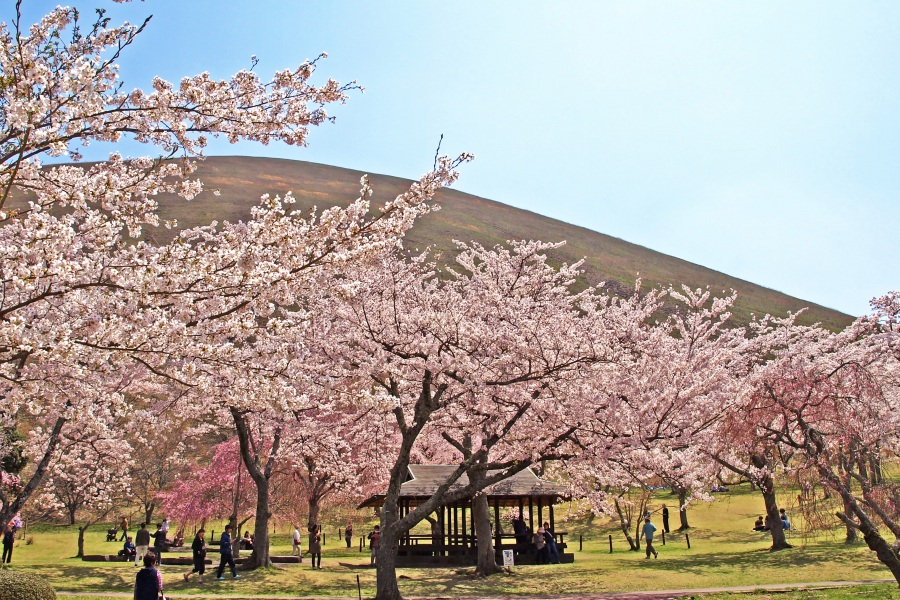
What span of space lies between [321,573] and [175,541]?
1719 cm

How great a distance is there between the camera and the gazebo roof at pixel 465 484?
76.2ft

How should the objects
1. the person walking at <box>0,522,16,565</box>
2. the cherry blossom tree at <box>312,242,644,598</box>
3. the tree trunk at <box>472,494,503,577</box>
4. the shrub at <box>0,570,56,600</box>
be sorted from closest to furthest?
the shrub at <box>0,570,56,600</box>, the cherry blossom tree at <box>312,242,644,598</box>, the tree trunk at <box>472,494,503,577</box>, the person walking at <box>0,522,16,565</box>

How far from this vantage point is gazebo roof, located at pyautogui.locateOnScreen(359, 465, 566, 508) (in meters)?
23.2

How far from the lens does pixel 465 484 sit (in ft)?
76.9

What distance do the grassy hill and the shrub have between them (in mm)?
74183

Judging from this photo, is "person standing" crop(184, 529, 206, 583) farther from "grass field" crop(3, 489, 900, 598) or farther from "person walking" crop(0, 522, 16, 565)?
"person walking" crop(0, 522, 16, 565)

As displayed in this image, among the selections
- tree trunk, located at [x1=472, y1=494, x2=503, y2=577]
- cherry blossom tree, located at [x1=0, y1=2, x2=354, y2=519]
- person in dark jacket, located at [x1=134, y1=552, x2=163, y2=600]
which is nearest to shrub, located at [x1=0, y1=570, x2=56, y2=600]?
person in dark jacket, located at [x1=134, y1=552, x2=163, y2=600]

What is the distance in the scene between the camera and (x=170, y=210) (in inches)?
3233

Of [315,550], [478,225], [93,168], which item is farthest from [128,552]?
[478,225]

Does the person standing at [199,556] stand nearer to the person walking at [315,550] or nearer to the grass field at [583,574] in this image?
the grass field at [583,574]

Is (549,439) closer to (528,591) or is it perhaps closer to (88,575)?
(528,591)

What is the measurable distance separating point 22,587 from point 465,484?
15.6 metres

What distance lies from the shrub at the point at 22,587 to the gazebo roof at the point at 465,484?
44.2 feet

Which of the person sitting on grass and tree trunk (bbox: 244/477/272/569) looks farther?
the person sitting on grass
